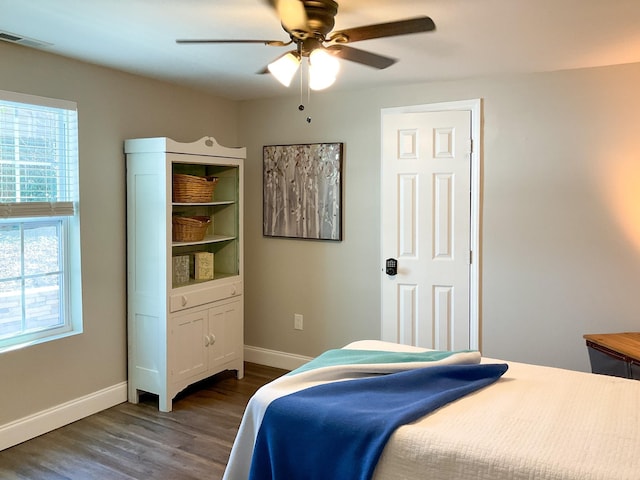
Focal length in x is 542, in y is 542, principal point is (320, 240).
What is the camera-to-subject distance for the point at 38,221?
3225 millimetres

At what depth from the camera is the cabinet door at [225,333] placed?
393 cm

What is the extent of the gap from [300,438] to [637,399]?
1.28m

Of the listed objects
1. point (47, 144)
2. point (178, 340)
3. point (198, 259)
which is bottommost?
point (178, 340)

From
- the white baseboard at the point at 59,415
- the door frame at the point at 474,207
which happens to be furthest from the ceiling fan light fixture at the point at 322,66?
the white baseboard at the point at 59,415

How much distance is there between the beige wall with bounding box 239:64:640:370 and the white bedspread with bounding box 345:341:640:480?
1.43m

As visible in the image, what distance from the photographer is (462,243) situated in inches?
147

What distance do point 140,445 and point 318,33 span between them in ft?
7.95

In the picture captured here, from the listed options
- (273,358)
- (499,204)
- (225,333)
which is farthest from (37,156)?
(499,204)

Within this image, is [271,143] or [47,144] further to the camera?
[271,143]

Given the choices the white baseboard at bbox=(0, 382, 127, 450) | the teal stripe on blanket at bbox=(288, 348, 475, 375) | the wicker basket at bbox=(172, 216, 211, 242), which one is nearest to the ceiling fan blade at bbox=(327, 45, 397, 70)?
the teal stripe on blanket at bbox=(288, 348, 475, 375)

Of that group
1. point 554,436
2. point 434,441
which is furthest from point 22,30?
point 554,436

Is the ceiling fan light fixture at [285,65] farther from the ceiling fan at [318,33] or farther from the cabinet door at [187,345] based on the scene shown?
the cabinet door at [187,345]

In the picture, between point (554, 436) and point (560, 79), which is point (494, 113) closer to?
point (560, 79)

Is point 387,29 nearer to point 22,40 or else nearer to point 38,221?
point 22,40
